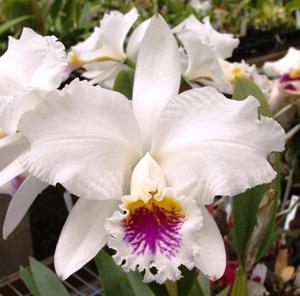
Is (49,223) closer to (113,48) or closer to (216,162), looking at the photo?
(113,48)

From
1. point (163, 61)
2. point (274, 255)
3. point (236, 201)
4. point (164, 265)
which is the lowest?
point (274, 255)

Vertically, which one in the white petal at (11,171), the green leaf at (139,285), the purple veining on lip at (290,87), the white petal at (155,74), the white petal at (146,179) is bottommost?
the purple veining on lip at (290,87)

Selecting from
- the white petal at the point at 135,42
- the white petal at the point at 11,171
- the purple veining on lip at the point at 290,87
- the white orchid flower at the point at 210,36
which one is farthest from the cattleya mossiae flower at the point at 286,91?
the white petal at the point at 11,171

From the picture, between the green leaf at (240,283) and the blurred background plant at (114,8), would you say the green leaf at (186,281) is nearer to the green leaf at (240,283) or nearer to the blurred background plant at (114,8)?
the green leaf at (240,283)

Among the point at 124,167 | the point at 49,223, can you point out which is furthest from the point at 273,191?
the point at 49,223

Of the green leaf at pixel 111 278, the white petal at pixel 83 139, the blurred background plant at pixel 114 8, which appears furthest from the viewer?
the blurred background plant at pixel 114 8

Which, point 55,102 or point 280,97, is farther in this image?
point 280,97

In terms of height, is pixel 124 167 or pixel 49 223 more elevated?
pixel 124 167

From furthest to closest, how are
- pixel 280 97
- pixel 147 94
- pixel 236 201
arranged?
1. pixel 280 97
2. pixel 236 201
3. pixel 147 94
